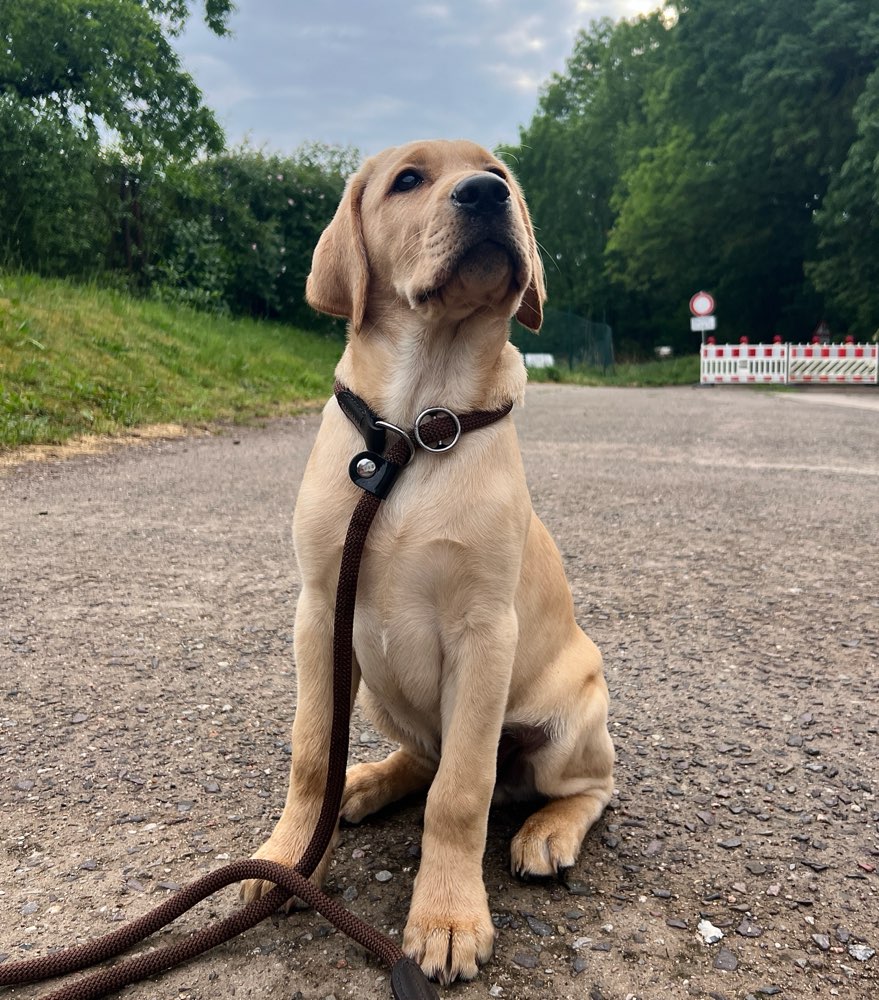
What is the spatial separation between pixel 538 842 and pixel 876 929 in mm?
755

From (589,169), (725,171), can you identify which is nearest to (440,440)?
(725,171)

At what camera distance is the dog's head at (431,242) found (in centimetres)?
218

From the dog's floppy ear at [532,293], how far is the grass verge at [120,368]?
6.23 meters

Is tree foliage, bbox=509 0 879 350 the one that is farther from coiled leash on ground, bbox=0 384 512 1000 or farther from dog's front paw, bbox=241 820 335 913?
dog's front paw, bbox=241 820 335 913

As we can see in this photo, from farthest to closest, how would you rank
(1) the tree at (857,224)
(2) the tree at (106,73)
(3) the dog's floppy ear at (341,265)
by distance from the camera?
(1) the tree at (857,224), (2) the tree at (106,73), (3) the dog's floppy ear at (341,265)

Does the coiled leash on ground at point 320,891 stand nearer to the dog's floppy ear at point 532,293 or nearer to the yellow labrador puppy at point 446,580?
the yellow labrador puppy at point 446,580

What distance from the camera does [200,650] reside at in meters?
3.46

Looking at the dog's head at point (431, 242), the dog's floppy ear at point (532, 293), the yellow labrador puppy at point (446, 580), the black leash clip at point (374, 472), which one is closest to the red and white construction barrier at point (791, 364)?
the dog's floppy ear at point (532, 293)

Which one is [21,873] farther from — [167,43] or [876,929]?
[167,43]

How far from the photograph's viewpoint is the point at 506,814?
2445 mm

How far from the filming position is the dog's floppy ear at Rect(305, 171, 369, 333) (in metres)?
2.33

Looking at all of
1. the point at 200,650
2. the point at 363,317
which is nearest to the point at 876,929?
the point at 363,317

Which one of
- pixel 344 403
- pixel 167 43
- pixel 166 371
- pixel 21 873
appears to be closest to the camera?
pixel 21 873

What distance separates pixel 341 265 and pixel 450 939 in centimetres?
168
